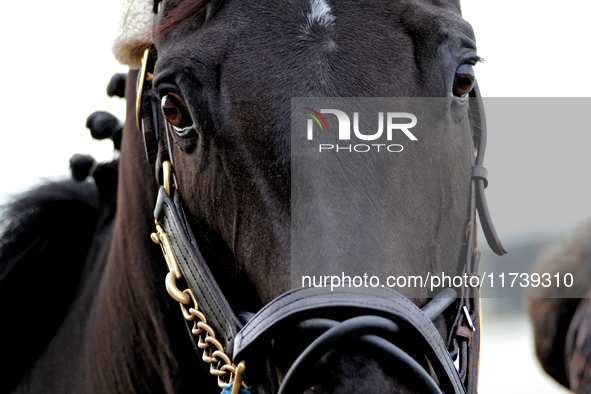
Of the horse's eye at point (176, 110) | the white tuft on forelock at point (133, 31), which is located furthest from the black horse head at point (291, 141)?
the white tuft on forelock at point (133, 31)

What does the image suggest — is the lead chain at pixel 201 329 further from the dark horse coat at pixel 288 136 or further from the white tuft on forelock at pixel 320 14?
the white tuft on forelock at pixel 320 14

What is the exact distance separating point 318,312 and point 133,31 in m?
1.43

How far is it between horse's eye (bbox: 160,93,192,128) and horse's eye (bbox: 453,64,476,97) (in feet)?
2.90

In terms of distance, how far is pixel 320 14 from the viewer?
152 cm

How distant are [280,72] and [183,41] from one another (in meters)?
0.41

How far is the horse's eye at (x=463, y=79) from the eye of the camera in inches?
63.4

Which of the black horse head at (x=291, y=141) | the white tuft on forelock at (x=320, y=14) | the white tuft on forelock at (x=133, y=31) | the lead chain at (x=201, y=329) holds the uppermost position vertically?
the white tuft on forelock at (x=133, y=31)

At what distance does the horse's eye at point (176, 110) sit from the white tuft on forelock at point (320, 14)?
1.66ft

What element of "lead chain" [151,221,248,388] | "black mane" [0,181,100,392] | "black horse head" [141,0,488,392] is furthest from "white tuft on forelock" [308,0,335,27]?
"black mane" [0,181,100,392]

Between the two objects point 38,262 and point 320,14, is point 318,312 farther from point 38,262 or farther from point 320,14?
point 38,262

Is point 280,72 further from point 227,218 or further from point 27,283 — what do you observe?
point 27,283

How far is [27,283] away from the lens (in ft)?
8.74

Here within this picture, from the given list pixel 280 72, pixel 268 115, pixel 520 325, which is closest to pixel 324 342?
pixel 268 115

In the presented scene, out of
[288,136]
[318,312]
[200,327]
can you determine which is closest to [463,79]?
[288,136]
